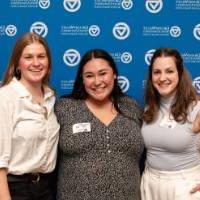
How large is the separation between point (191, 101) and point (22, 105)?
1.00m

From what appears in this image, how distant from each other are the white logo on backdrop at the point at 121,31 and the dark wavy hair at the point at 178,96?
430 millimetres

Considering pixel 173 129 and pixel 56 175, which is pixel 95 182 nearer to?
pixel 56 175

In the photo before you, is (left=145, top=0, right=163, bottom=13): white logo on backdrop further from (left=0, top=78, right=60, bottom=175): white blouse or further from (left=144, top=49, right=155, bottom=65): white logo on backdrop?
(left=0, top=78, right=60, bottom=175): white blouse

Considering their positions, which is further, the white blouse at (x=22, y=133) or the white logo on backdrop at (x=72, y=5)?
the white logo on backdrop at (x=72, y=5)

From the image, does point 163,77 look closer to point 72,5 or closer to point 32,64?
point 32,64

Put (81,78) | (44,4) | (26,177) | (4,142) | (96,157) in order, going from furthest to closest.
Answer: (44,4), (81,78), (96,157), (26,177), (4,142)

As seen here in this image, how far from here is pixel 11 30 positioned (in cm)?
267

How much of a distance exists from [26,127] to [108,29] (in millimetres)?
1039

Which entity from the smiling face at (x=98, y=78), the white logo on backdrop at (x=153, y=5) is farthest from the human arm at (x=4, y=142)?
the white logo on backdrop at (x=153, y=5)

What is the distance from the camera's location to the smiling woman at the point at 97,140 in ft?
7.22

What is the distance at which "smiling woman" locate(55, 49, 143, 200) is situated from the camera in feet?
7.22

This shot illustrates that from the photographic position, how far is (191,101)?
2301mm

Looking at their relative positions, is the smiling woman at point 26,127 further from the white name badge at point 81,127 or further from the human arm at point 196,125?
the human arm at point 196,125

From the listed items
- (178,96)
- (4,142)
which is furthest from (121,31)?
(4,142)
